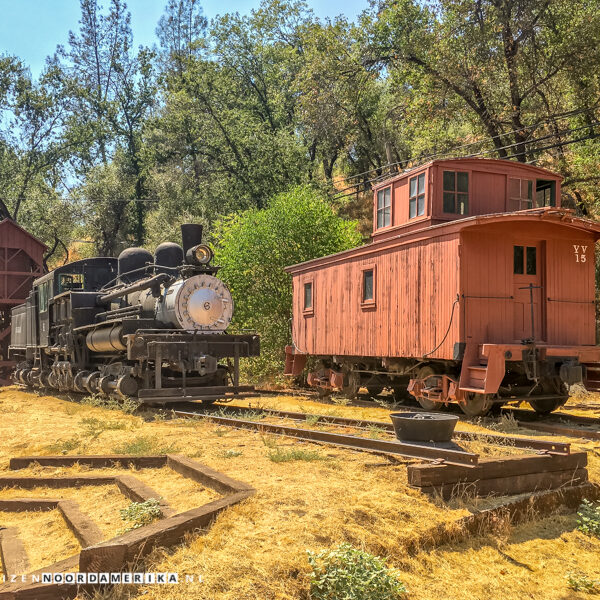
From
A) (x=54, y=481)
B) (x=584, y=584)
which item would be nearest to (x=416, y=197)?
(x=54, y=481)

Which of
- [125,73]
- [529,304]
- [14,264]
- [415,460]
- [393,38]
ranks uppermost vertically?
[125,73]

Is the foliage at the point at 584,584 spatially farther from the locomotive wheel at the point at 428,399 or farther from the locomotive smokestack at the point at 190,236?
the locomotive smokestack at the point at 190,236

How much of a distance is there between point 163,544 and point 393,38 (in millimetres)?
26018

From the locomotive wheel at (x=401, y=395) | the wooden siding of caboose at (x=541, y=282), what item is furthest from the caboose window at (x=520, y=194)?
the locomotive wheel at (x=401, y=395)

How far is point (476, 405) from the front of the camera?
37.3ft

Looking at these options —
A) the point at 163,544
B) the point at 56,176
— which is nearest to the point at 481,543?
the point at 163,544

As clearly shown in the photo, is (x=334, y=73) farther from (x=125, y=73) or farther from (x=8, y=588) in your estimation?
(x=125, y=73)

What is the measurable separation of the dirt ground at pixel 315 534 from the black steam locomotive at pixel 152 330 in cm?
522

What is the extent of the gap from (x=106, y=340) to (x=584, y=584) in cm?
1139

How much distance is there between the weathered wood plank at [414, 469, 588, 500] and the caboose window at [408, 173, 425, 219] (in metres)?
7.62

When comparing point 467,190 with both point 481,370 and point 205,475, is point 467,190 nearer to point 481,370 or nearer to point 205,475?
point 481,370

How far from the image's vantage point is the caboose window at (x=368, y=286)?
1407cm

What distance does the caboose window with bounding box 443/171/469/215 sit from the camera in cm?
1323

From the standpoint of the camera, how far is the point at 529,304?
11.9m
